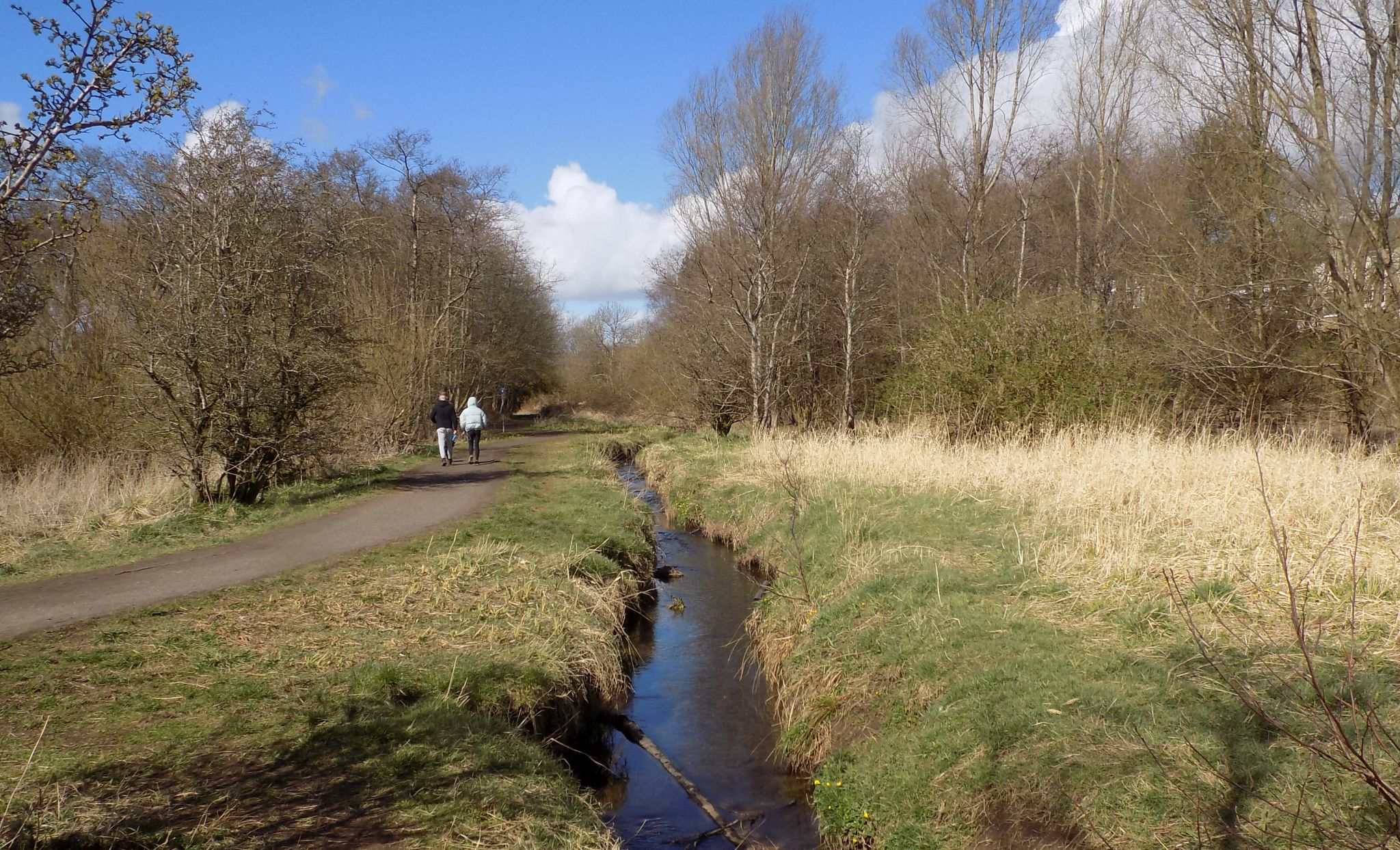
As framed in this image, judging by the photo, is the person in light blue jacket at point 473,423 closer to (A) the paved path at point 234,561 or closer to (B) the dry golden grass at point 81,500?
(A) the paved path at point 234,561

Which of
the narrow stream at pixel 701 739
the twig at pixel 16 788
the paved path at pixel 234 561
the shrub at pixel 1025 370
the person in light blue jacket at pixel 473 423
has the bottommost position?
the narrow stream at pixel 701 739

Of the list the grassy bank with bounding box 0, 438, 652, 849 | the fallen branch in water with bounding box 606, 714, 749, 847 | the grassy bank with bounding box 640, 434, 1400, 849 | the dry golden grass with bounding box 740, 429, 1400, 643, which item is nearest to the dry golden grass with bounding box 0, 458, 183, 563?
the grassy bank with bounding box 0, 438, 652, 849

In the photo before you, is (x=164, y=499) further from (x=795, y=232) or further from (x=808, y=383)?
(x=808, y=383)

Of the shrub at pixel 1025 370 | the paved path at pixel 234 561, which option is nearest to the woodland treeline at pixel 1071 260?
the shrub at pixel 1025 370

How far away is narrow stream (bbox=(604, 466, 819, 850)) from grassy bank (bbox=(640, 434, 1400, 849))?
1.08 feet

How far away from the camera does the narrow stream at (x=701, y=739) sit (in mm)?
6223

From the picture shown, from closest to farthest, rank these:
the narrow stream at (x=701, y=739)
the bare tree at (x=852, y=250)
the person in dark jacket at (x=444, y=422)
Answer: the narrow stream at (x=701, y=739)
the person in dark jacket at (x=444, y=422)
the bare tree at (x=852, y=250)

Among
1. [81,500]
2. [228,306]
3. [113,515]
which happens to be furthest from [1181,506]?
[81,500]

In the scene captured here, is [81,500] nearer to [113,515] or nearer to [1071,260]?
[113,515]

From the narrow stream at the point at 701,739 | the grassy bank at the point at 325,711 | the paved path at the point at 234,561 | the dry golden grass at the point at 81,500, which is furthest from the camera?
the dry golden grass at the point at 81,500

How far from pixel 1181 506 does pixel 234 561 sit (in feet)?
34.9

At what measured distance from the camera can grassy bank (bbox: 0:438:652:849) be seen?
4.48 meters

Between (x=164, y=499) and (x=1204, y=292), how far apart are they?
18.6m

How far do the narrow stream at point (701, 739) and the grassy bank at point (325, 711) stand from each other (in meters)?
0.61
